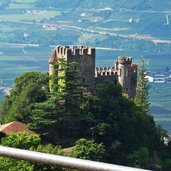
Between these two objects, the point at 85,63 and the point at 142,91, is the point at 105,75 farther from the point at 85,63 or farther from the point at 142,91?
the point at 142,91

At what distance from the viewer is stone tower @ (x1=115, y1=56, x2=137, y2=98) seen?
33344 millimetres

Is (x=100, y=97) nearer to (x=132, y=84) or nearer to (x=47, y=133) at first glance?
(x=47, y=133)

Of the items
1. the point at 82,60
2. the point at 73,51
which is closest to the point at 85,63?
the point at 82,60

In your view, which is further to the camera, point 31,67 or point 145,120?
point 31,67

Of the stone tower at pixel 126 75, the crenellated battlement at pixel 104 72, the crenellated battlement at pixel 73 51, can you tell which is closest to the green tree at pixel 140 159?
the crenellated battlement at pixel 104 72

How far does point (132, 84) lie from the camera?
34594 millimetres

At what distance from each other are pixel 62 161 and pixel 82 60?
25603 mm

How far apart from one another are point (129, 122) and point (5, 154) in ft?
81.5

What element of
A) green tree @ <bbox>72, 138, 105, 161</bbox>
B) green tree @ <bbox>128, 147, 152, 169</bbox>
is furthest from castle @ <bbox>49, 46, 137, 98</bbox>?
green tree @ <bbox>72, 138, 105, 161</bbox>

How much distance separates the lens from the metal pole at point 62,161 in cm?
325

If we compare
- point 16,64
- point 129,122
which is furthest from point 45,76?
point 16,64

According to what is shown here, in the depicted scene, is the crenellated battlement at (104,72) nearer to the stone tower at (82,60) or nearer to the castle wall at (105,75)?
the castle wall at (105,75)

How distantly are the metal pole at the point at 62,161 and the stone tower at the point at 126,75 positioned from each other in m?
29.6

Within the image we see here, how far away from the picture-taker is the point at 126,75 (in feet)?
110
